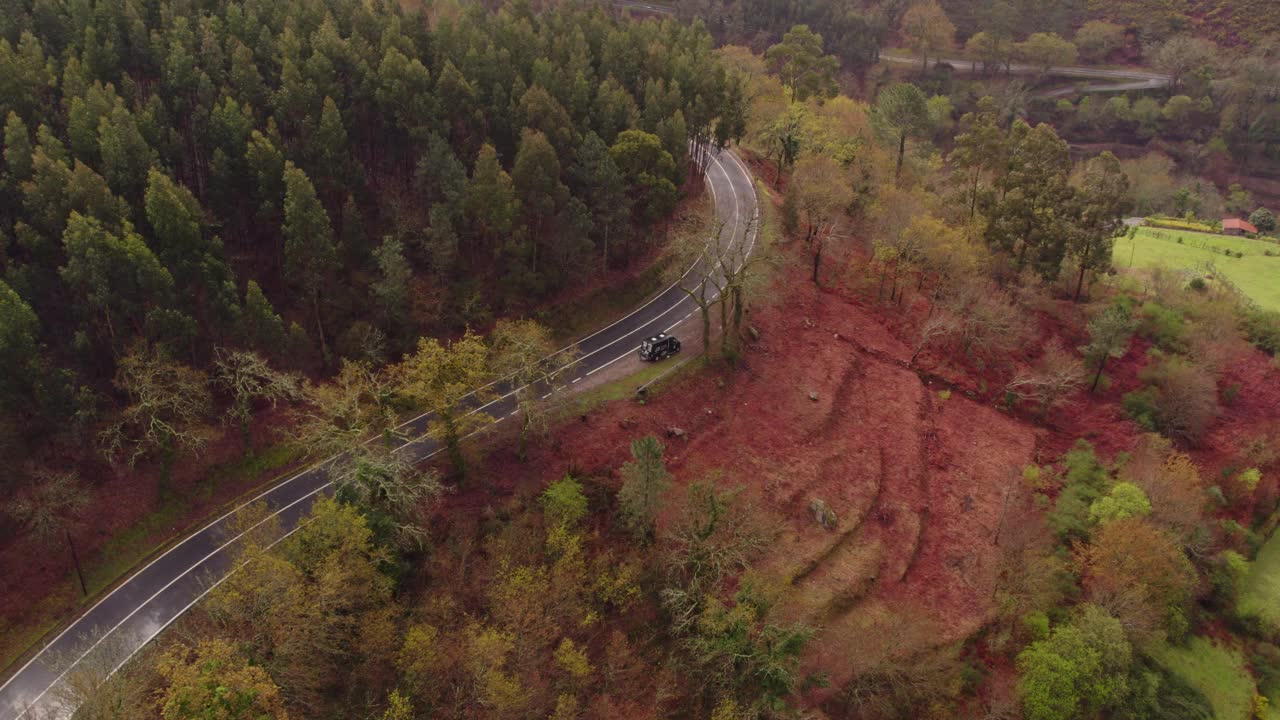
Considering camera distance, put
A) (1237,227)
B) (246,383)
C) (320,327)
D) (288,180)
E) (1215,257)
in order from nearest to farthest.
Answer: (246,383)
(288,180)
(320,327)
(1215,257)
(1237,227)

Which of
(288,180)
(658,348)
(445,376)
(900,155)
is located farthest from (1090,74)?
(445,376)

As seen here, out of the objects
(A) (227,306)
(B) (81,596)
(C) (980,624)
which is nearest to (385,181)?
(A) (227,306)

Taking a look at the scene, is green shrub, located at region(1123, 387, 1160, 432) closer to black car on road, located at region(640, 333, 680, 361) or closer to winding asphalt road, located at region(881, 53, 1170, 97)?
black car on road, located at region(640, 333, 680, 361)

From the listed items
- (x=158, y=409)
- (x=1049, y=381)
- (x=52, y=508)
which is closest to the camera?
(x=52, y=508)

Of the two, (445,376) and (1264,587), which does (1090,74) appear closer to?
(1264,587)

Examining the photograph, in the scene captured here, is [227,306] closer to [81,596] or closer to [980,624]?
[81,596]

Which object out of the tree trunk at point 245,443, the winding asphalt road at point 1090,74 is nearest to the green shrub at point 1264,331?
the tree trunk at point 245,443

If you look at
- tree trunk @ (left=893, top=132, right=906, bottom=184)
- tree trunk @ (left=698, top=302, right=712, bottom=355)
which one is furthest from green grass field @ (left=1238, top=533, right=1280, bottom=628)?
tree trunk @ (left=893, top=132, right=906, bottom=184)
